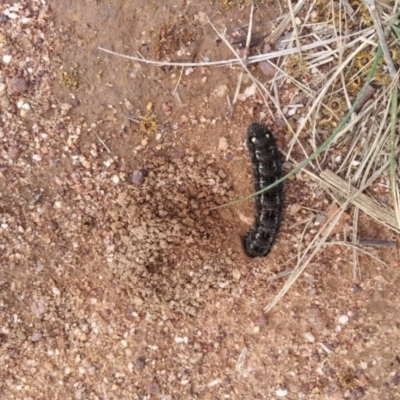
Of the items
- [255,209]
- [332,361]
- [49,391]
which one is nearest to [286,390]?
[332,361]

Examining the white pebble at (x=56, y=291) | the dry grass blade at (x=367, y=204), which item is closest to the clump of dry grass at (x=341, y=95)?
the dry grass blade at (x=367, y=204)

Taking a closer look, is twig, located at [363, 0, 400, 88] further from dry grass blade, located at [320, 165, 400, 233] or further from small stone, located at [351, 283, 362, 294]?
small stone, located at [351, 283, 362, 294]

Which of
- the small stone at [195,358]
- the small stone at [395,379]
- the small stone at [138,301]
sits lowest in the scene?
the small stone at [395,379]

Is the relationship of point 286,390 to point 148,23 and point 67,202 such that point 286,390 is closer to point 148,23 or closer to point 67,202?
point 67,202

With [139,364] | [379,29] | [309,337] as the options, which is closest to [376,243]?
[309,337]

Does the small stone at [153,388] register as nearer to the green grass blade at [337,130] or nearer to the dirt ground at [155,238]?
the dirt ground at [155,238]

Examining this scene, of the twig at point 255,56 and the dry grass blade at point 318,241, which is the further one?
the dry grass blade at point 318,241
